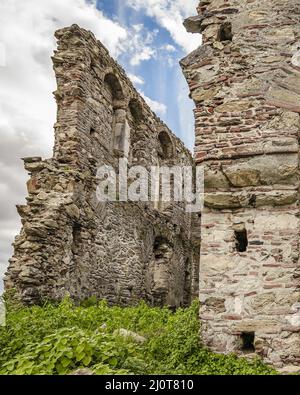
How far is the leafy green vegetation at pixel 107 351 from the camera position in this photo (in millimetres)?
5438

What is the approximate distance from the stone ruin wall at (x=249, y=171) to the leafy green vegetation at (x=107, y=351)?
279mm

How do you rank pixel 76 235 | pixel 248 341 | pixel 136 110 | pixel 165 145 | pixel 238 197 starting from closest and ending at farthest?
1. pixel 248 341
2. pixel 238 197
3. pixel 76 235
4. pixel 136 110
5. pixel 165 145

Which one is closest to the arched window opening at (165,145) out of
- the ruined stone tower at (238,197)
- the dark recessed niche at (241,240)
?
the ruined stone tower at (238,197)

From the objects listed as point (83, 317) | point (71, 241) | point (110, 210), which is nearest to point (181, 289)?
point (110, 210)

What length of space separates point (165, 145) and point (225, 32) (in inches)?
418

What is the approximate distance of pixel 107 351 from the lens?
18.8ft

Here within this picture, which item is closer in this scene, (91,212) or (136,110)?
(91,212)

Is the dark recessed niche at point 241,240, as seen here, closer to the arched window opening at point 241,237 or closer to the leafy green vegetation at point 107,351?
the arched window opening at point 241,237

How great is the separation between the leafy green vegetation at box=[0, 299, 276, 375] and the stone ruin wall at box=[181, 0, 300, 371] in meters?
0.28

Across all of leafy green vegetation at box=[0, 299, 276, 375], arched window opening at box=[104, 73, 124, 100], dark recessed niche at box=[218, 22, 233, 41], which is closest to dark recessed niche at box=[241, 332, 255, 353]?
leafy green vegetation at box=[0, 299, 276, 375]

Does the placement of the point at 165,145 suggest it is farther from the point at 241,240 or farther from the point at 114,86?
the point at 241,240

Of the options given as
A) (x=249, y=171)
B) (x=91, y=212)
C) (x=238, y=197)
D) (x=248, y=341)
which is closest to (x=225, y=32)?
(x=249, y=171)

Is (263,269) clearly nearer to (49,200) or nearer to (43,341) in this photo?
(43,341)
